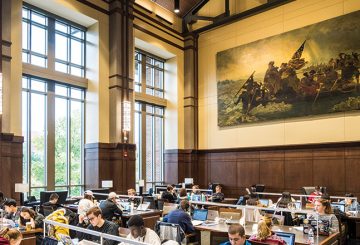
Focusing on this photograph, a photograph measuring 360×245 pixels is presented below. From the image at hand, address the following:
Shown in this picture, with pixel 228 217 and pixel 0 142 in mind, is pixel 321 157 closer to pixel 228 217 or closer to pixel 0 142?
pixel 228 217

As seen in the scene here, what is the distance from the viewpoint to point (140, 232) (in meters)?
5.13

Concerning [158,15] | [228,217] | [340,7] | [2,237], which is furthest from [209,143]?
[2,237]

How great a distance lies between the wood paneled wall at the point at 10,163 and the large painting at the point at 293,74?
10.6 m

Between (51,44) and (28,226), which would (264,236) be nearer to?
(28,226)

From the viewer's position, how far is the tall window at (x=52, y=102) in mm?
13922

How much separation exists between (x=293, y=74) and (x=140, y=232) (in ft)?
44.0

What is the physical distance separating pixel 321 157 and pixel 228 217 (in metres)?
8.66

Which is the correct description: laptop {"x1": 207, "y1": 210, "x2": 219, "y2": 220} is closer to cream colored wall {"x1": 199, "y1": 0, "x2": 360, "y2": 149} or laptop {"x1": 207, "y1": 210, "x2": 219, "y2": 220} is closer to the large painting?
cream colored wall {"x1": 199, "y1": 0, "x2": 360, "y2": 149}

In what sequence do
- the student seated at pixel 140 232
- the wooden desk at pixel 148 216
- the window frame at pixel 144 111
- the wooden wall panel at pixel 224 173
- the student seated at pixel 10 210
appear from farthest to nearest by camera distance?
1. the window frame at pixel 144 111
2. the wooden wall panel at pixel 224 173
3. the wooden desk at pixel 148 216
4. the student seated at pixel 10 210
5. the student seated at pixel 140 232

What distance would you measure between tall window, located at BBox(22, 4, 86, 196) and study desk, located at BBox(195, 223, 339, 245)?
861 centimetres

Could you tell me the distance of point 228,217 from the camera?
862cm

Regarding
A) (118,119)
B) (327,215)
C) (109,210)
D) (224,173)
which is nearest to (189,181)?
(224,173)

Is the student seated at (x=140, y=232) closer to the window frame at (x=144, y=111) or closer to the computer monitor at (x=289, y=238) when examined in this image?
the computer monitor at (x=289, y=238)

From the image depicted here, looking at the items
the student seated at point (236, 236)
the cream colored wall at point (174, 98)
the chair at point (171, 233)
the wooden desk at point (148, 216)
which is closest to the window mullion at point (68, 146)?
the wooden desk at point (148, 216)
